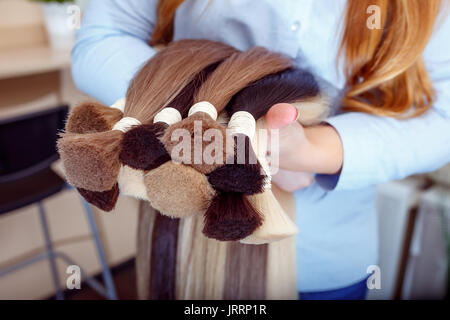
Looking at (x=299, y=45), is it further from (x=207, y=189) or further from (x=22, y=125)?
(x=22, y=125)

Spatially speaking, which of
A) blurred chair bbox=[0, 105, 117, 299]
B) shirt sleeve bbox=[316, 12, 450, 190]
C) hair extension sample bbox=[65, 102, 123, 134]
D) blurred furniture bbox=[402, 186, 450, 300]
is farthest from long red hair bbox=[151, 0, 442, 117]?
blurred furniture bbox=[402, 186, 450, 300]

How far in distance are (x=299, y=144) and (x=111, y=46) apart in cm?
27

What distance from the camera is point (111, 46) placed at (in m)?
0.47

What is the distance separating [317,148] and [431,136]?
6.2 inches

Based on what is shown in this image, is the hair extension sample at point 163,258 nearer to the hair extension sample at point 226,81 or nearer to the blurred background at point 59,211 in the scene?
the hair extension sample at point 226,81

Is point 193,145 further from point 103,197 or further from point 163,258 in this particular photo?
point 163,258

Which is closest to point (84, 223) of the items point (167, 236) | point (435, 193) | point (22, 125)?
point (22, 125)

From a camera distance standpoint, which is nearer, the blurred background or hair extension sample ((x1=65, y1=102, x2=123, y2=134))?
hair extension sample ((x1=65, y1=102, x2=123, y2=134))

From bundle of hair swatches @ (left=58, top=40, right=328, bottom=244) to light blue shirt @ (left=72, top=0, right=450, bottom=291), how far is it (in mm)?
110

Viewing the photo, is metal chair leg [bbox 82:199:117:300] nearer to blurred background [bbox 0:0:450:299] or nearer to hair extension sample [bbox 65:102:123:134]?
blurred background [bbox 0:0:450:299]

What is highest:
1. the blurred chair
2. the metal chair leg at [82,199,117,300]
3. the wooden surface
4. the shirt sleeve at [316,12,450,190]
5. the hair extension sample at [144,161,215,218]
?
the hair extension sample at [144,161,215,218]

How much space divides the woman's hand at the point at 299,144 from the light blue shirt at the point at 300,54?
1 cm

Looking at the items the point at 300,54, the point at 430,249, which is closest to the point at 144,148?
the point at 300,54

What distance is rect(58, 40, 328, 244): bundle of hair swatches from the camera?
0.26 meters
